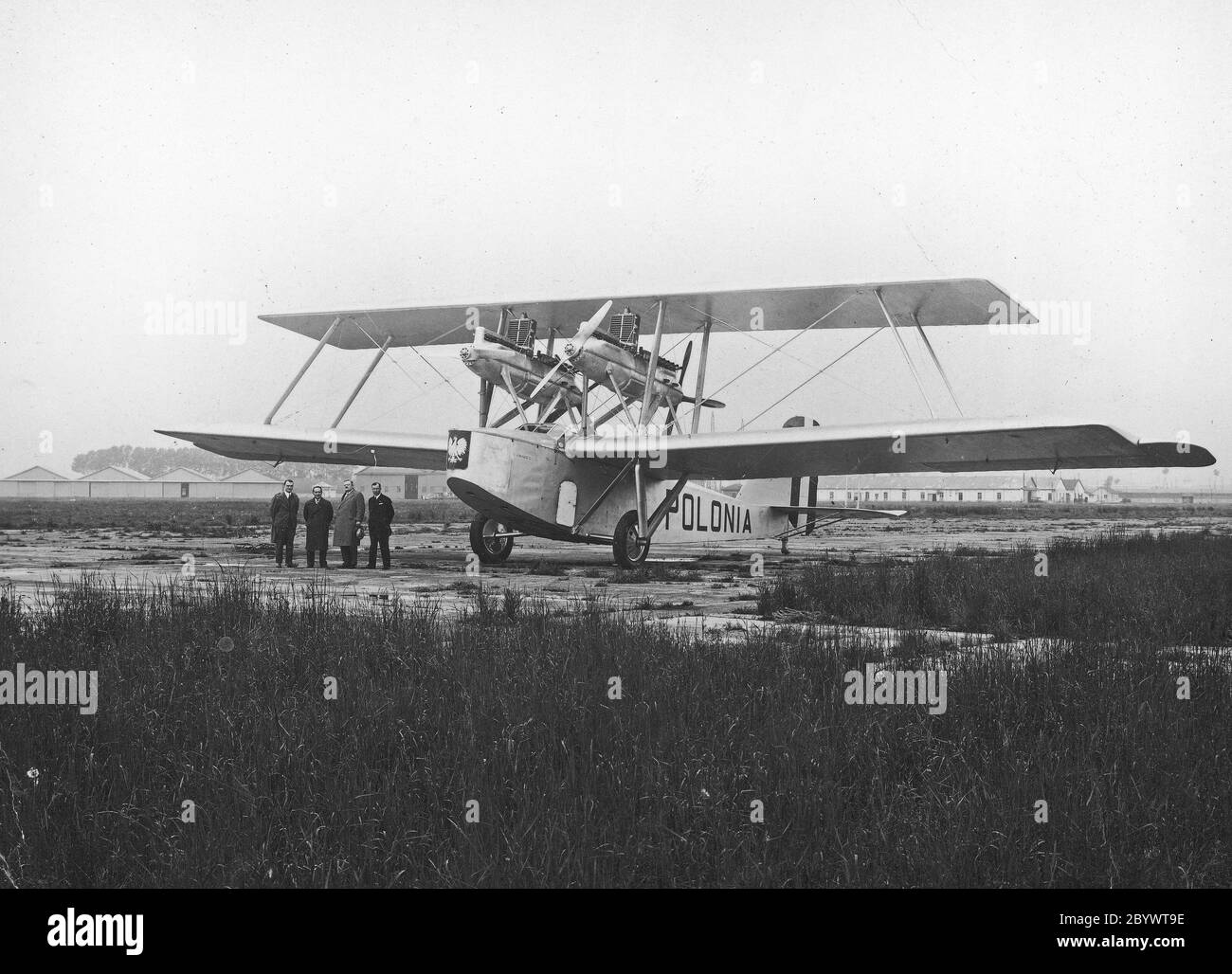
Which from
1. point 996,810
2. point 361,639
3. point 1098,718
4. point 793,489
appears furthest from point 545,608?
point 793,489

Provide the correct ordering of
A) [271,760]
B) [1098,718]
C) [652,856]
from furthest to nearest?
[1098,718]
[271,760]
[652,856]

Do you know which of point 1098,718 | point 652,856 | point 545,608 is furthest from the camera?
point 545,608

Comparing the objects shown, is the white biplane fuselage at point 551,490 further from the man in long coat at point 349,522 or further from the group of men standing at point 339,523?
the man in long coat at point 349,522

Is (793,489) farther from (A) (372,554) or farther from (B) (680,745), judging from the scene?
(B) (680,745)

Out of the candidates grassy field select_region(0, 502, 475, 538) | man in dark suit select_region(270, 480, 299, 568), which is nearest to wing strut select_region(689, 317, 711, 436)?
man in dark suit select_region(270, 480, 299, 568)

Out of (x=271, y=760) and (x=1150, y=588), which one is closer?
(x=271, y=760)

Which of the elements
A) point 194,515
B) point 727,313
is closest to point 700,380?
point 727,313
